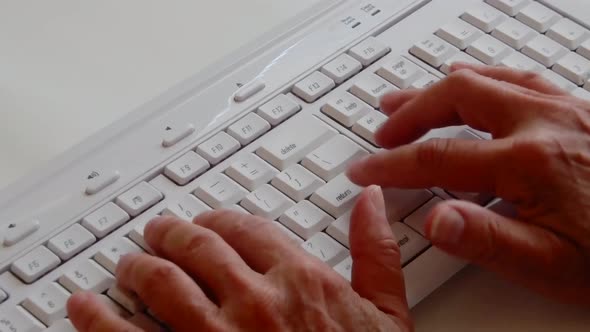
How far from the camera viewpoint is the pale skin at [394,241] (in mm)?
540

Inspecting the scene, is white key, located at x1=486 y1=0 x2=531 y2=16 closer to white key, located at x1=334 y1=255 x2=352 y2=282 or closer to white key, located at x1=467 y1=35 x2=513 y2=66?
white key, located at x1=467 y1=35 x2=513 y2=66

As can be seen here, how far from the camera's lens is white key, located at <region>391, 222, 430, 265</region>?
580 millimetres

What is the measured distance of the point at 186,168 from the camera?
612 millimetres

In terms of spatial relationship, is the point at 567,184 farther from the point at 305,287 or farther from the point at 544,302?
the point at 305,287

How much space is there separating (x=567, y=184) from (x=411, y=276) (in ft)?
0.38

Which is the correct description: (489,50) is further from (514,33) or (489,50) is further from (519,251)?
(519,251)

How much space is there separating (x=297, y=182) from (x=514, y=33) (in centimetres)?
21

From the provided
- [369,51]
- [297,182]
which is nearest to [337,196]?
[297,182]

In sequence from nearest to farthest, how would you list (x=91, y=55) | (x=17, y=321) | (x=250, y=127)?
(x=17, y=321), (x=250, y=127), (x=91, y=55)

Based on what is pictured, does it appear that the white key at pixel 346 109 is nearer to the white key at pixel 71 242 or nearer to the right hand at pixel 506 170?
the right hand at pixel 506 170

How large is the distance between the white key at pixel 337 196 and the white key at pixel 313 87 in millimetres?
74

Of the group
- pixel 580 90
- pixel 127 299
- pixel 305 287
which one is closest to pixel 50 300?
pixel 127 299

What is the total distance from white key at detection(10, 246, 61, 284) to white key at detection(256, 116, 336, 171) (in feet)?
0.48

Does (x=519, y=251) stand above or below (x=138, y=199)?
below
